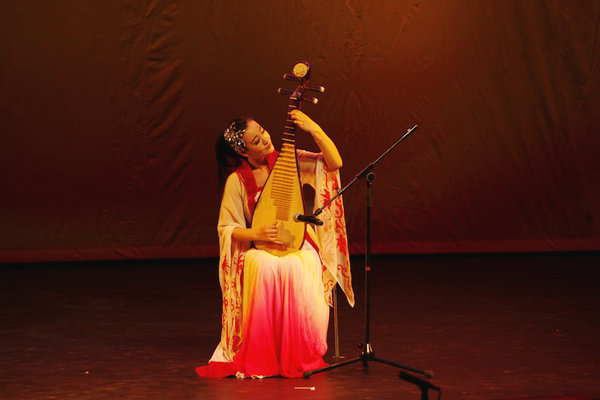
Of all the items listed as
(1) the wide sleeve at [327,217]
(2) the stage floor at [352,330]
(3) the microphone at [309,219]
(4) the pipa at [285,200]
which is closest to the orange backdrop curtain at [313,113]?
(2) the stage floor at [352,330]

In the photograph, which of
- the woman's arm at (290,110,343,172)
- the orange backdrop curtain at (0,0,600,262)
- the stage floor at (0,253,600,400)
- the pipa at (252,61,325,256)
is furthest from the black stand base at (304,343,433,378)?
the orange backdrop curtain at (0,0,600,262)

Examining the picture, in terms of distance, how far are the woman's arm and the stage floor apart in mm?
844

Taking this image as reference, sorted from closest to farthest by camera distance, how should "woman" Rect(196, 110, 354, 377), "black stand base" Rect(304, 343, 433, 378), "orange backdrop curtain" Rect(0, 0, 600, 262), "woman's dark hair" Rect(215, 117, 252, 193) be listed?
"black stand base" Rect(304, 343, 433, 378), "woman" Rect(196, 110, 354, 377), "woman's dark hair" Rect(215, 117, 252, 193), "orange backdrop curtain" Rect(0, 0, 600, 262)

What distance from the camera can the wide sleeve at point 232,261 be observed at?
346 cm

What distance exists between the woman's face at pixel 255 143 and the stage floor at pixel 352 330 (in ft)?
2.96

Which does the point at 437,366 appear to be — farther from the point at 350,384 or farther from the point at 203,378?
the point at 203,378

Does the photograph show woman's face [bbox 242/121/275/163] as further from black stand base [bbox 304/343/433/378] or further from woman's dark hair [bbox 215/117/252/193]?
black stand base [bbox 304/343/433/378]

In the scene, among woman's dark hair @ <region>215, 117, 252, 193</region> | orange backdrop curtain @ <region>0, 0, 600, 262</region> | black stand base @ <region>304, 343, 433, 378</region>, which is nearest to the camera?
black stand base @ <region>304, 343, 433, 378</region>

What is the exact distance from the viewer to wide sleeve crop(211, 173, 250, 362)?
11.3 feet

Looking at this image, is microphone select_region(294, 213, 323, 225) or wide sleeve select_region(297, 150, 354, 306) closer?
microphone select_region(294, 213, 323, 225)

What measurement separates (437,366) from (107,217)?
3.73 metres

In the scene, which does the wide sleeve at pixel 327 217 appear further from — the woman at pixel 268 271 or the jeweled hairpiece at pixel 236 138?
the jeweled hairpiece at pixel 236 138

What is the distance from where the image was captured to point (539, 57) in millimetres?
6734

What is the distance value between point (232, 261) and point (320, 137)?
615 millimetres
